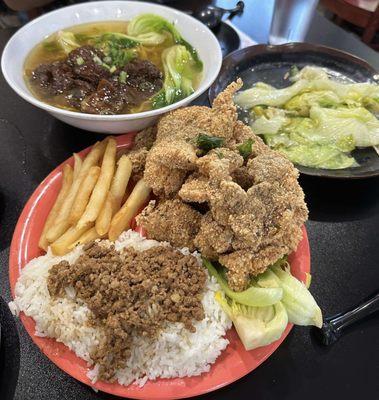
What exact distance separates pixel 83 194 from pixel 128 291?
540 mm

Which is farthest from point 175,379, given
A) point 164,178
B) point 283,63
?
point 283,63

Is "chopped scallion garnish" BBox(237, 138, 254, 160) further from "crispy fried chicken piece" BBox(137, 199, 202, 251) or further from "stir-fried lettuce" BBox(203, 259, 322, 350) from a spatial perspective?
"stir-fried lettuce" BBox(203, 259, 322, 350)

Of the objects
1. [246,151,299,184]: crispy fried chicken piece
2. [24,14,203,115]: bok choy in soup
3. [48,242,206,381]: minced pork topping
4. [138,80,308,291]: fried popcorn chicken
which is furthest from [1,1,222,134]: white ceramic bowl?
[48,242,206,381]: minced pork topping

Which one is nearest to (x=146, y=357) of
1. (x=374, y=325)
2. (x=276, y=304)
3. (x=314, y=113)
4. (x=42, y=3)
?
(x=276, y=304)

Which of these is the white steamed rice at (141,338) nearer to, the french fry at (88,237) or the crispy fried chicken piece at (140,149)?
the french fry at (88,237)

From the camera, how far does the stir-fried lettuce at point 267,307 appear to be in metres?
1.32

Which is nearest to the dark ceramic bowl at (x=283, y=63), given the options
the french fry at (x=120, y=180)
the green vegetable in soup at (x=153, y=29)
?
the green vegetable in soup at (x=153, y=29)

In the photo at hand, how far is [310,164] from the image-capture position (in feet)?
6.75

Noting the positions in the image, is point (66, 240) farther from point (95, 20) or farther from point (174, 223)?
point (95, 20)

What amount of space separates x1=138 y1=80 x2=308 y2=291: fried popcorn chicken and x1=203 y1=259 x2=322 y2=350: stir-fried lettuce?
0.20 feet

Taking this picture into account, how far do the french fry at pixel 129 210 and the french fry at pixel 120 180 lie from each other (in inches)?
1.9

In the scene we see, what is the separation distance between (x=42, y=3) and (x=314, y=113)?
2.71 m

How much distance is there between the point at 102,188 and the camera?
5.54ft

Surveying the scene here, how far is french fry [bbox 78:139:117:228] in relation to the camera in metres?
1.60
